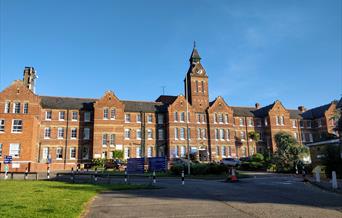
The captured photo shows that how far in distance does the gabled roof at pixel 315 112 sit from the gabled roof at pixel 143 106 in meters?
35.7

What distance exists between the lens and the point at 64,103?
52.9 meters

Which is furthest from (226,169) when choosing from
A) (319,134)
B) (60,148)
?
(319,134)

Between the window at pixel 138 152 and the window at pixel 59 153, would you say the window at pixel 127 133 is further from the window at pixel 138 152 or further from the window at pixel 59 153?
the window at pixel 59 153

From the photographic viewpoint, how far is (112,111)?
5194cm

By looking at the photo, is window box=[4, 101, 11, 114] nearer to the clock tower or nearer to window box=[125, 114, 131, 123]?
window box=[125, 114, 131, 123]

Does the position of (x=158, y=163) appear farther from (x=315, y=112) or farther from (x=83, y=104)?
(x=315, y=112)

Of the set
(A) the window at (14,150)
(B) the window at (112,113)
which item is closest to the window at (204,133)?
(B) the window at (112,113)

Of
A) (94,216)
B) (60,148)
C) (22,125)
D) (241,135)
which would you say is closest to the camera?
(94,216)

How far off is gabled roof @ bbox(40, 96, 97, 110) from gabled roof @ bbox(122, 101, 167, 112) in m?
6.83

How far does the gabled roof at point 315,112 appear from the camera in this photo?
6725 cm

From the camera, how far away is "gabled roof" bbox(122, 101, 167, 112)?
55.8 metres

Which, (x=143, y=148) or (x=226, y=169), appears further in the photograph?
(x=143, y=148)

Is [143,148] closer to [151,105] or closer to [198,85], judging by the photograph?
[151,105]

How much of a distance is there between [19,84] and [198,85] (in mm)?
33102
